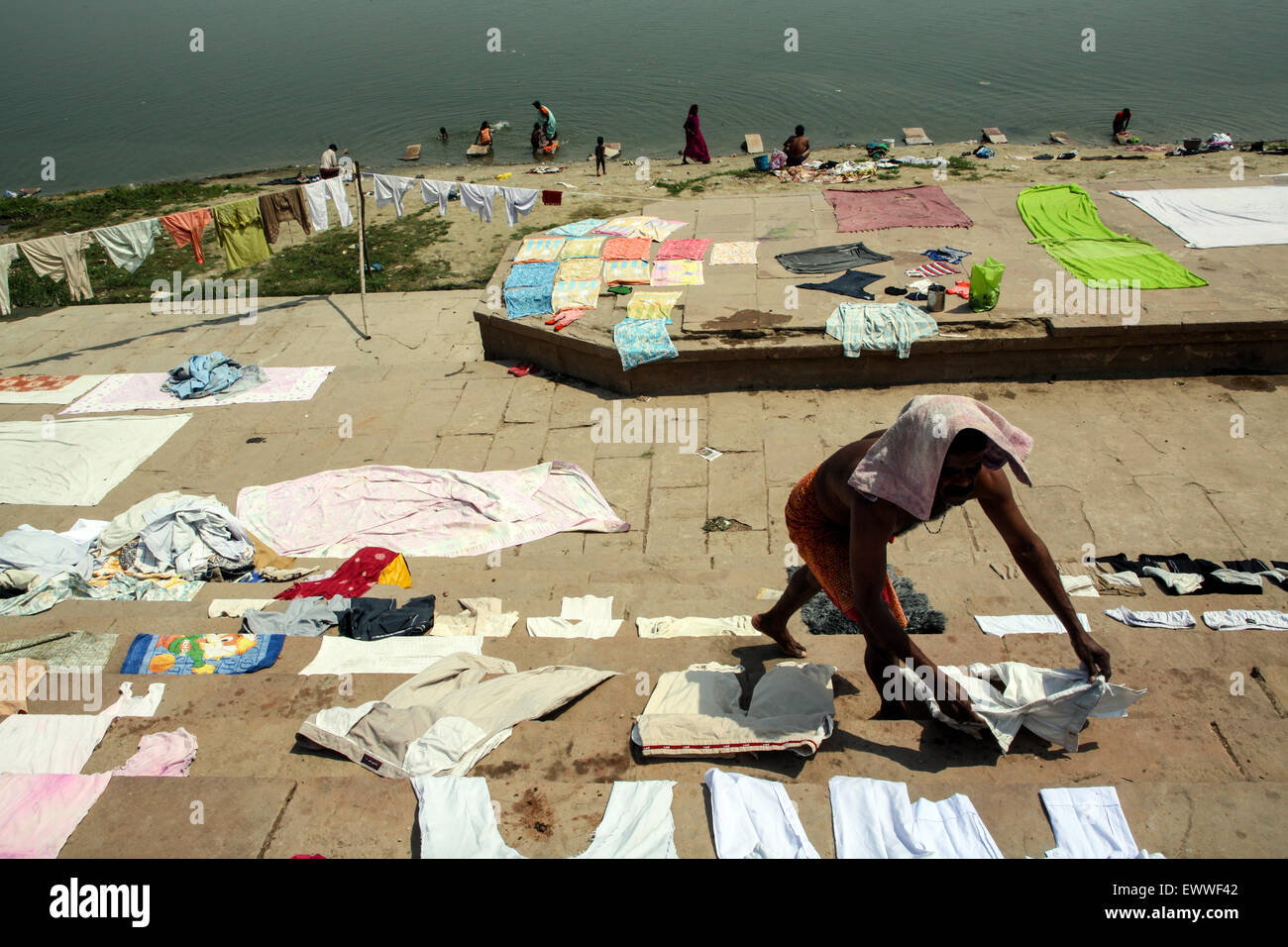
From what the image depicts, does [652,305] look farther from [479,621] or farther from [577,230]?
[479,621]

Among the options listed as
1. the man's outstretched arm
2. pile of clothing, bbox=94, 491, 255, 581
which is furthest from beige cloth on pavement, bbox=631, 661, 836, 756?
pile of clothing, bbox=94, 491, 255, 581

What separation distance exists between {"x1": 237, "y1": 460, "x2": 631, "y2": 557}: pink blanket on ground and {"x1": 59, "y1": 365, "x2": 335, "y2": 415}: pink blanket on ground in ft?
7.41

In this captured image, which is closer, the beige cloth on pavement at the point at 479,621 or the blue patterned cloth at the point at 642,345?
the beige cloth on pavement at the point at 479,621

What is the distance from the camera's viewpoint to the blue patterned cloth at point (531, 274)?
938 centimetres

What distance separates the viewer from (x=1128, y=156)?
1465 cm

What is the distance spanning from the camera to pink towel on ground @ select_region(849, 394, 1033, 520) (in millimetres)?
2861

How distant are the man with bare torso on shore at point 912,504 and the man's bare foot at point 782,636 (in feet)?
1.89

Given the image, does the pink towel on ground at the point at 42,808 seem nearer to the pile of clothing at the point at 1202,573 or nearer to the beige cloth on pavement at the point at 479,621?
the beige cloth on pavement at the point at 479,621

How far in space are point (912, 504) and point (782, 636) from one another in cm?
146

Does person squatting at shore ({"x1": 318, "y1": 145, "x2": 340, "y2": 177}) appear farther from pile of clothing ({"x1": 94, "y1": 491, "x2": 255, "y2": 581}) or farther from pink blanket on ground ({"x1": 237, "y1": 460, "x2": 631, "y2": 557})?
pile of clothing ({"x1": 94, "y1": 491, "x2": 255, "y2": 581})

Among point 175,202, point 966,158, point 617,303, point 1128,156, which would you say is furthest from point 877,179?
point 175,202

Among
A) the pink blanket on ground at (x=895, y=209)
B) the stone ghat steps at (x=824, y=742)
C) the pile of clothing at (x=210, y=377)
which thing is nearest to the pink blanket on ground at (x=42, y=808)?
the stone ghat steps at (x=824, y=742)

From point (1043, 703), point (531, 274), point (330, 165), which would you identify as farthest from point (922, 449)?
point (330, 165)

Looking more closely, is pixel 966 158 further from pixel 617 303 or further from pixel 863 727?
pixel 863 727
